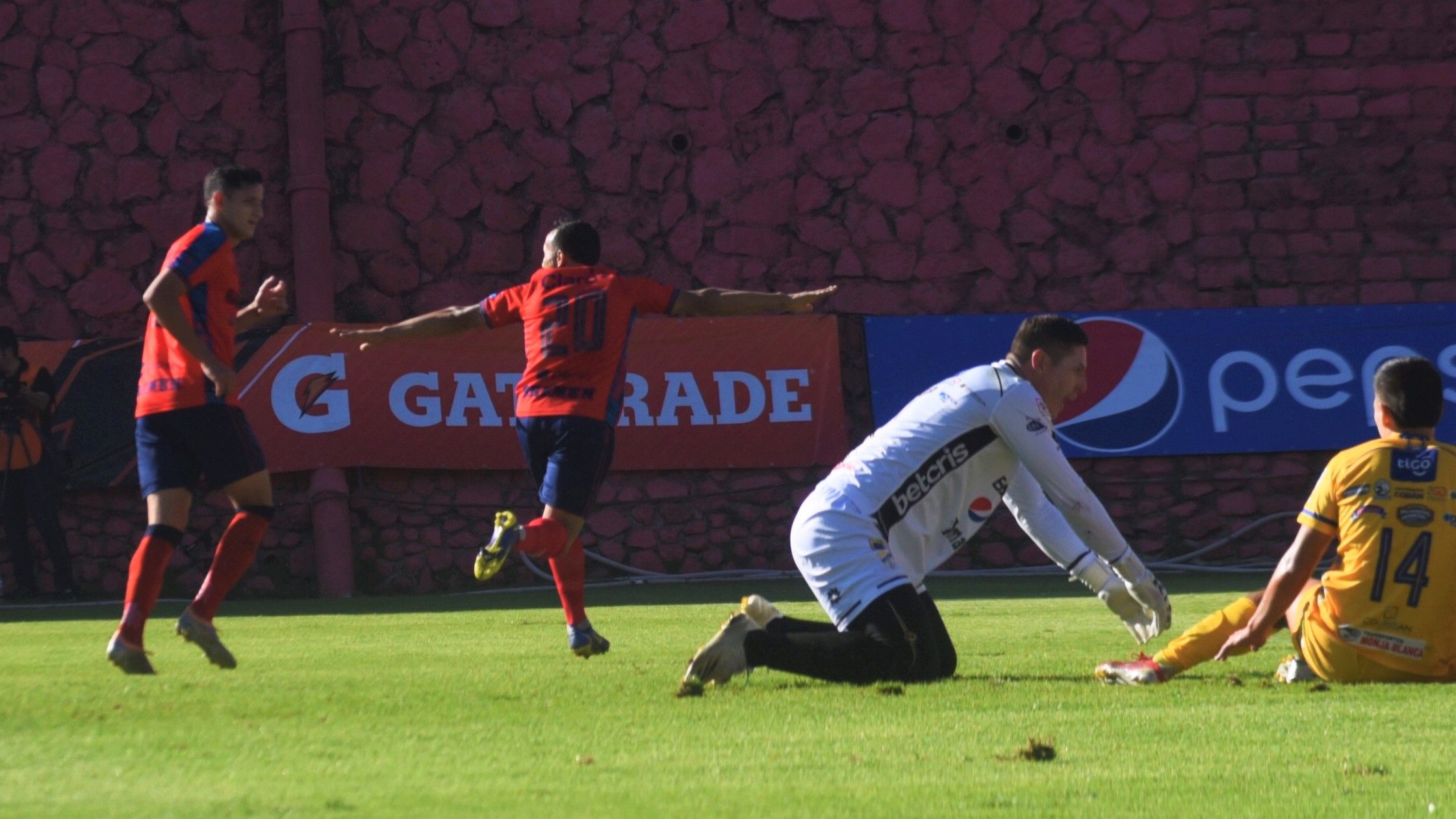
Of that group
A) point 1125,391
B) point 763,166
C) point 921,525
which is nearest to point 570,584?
point 921,525

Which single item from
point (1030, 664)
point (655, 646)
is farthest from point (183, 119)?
point (1030, 664)

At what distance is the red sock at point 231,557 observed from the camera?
5648mm

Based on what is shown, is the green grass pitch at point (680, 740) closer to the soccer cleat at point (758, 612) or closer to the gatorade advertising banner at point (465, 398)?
the soccer cleat at point (758, 612)

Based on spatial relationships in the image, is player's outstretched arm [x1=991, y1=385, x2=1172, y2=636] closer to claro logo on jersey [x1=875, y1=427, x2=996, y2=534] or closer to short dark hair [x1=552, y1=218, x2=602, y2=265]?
claro logo on jersey [x1=875, y1=427, x2=996, y2=534]

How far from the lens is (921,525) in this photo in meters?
5.34

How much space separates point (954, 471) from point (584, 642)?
1.84 m

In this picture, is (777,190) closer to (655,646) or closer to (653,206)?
(653,206)

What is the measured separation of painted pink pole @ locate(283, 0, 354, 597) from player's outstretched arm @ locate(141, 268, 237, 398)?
7.44 m

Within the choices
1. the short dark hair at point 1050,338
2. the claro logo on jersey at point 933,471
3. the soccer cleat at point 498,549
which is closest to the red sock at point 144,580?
the soccer cleat at point 498,549

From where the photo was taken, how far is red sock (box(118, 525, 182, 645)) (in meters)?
5.47

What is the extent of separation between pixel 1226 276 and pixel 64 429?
863cm

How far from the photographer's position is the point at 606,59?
13.6 metres

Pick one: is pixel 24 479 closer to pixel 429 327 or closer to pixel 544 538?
pixel 429 327

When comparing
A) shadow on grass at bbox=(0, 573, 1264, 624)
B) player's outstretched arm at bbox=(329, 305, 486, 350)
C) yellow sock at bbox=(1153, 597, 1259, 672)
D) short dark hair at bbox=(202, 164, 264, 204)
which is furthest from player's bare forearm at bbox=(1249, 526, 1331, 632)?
shadow on grass at bbox=(0, 573, 1264, 624)
